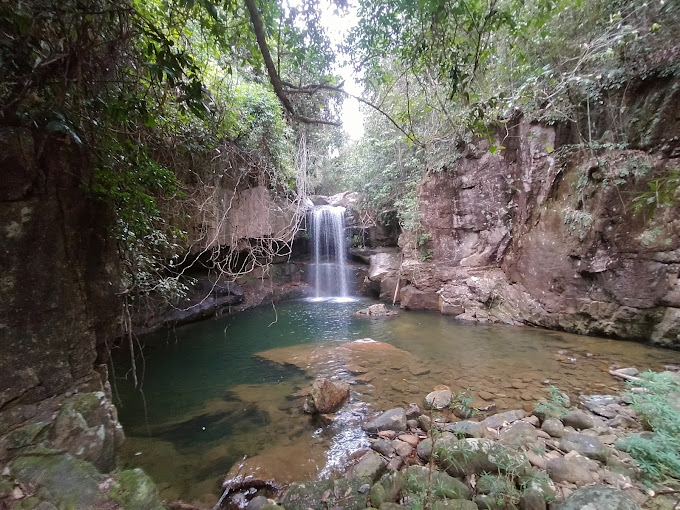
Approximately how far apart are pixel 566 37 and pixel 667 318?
18.6 ft

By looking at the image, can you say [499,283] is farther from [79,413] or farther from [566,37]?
[79,413]

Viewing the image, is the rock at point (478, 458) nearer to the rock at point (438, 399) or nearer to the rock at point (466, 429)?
the rock at point (466, 429)

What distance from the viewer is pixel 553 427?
313 cm

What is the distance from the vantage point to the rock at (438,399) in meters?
3.86

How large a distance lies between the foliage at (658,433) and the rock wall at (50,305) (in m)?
4.02

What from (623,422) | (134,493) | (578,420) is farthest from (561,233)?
(134,493)

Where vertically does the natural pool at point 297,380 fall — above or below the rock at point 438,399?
below

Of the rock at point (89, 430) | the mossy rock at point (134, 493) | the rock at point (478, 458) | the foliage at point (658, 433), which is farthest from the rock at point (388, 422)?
the rock at point (89, 430)

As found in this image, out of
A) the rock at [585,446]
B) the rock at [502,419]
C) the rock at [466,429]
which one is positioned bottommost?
the rock at [502,419]

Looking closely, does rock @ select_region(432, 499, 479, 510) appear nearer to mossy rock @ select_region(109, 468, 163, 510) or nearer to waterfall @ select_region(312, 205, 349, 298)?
mossy rock @ select_region(109, 468, 163, 510)

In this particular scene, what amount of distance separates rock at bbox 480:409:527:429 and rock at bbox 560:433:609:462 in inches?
21.8

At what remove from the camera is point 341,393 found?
414 centimetres

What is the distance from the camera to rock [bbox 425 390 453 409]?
12.7 ft

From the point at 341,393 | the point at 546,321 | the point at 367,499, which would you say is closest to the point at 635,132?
the point at 546,321
